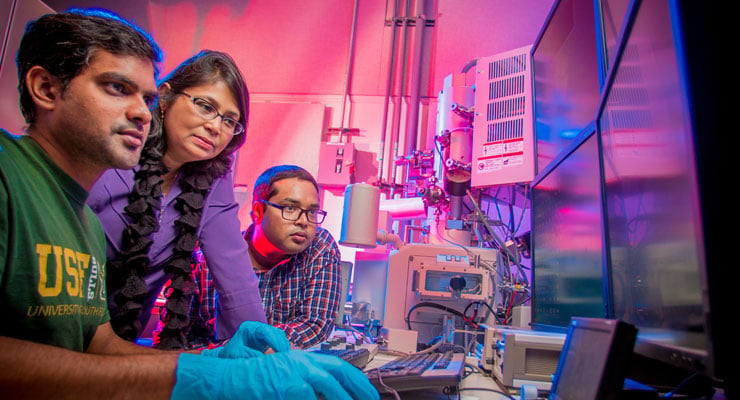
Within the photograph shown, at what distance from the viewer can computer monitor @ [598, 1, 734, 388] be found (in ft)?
1.24

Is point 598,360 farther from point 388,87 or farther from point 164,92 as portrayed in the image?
point 388,87

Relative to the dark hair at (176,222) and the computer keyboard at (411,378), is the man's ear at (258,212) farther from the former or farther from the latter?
the computer keyboard at (411,378)

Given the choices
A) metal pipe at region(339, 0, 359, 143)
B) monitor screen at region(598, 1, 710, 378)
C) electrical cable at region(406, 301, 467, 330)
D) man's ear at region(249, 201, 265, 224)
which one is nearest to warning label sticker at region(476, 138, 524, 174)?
electrical cable at region(406, 301, 467, 330)

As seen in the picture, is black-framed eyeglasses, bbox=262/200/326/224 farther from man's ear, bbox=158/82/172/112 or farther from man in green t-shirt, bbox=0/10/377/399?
man in green t-shirt, bbox=0/10/377/399

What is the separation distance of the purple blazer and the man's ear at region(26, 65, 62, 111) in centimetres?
45

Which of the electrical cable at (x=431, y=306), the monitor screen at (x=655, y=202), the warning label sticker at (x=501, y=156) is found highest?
the warning label sticker at (x=501, y=156)

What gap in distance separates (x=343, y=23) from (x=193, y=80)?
267cm

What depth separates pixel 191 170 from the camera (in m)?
1.38

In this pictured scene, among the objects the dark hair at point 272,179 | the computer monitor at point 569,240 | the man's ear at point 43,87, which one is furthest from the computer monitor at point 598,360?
the dark hair at point 272,179

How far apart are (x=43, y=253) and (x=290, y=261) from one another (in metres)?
1.14

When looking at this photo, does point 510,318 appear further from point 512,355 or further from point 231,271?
point 231,271

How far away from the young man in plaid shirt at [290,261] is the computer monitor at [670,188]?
45.1 inches

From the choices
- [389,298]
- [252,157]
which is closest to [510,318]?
[389,298]

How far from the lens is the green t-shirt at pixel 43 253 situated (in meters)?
0.59
